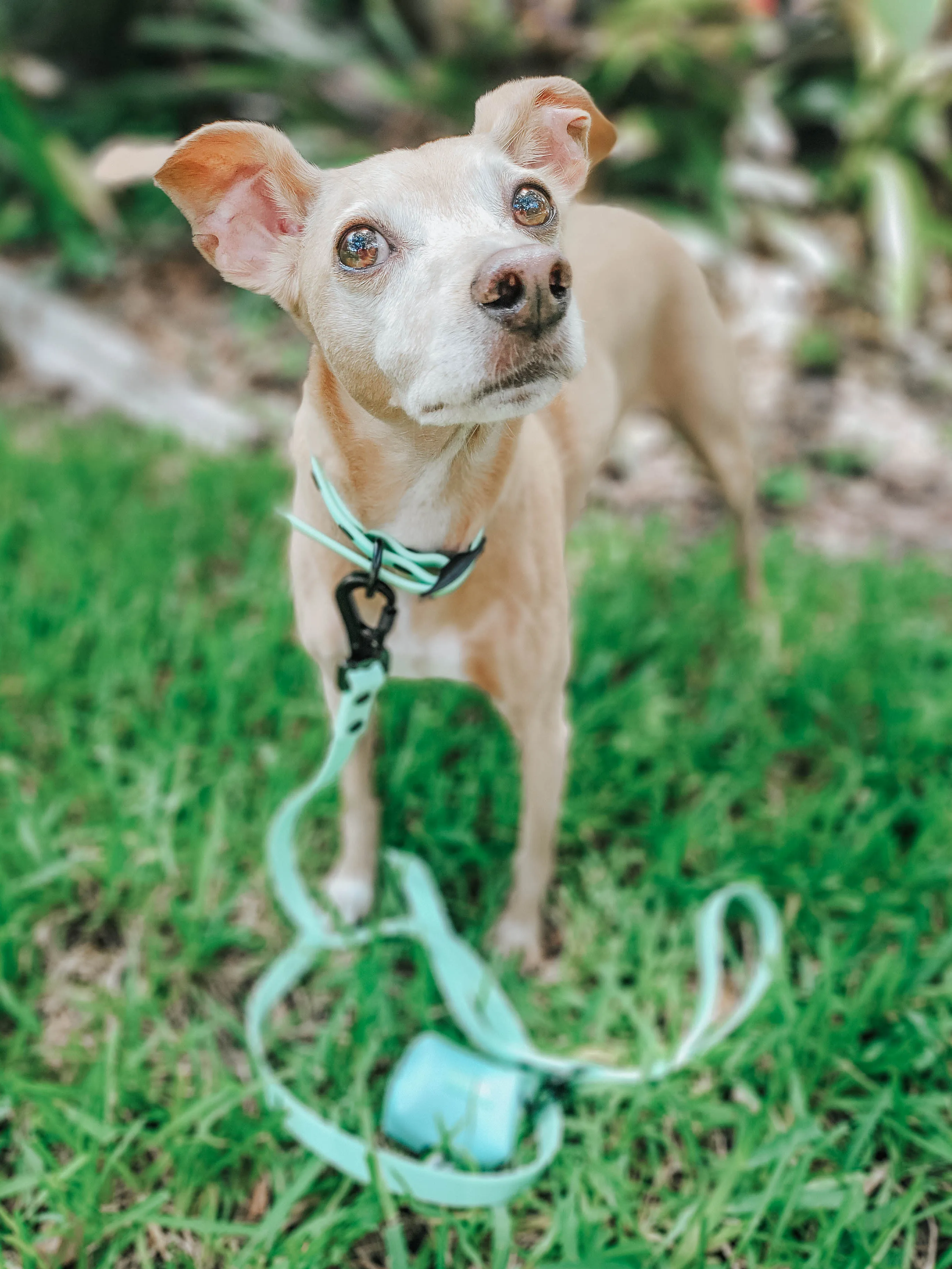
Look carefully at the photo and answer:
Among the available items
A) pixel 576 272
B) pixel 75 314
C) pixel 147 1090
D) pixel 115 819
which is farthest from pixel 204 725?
pixel 75 314

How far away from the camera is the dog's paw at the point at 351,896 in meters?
2.44

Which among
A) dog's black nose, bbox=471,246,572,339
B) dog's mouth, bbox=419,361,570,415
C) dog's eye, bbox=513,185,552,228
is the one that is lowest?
dog's mouth, bbox=419,361,570,415

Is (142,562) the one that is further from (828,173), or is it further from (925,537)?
(828,173)

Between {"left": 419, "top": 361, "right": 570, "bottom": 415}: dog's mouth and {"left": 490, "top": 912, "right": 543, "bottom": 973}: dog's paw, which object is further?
{"left": 490, "top": 912, "right": 543, "bottom": 973}: dog's paw

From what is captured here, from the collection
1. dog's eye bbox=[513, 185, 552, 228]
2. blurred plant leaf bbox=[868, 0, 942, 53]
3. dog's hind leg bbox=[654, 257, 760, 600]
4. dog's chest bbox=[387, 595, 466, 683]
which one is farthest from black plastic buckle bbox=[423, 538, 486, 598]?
blurred plant leaf bbox=[868, 0, 942, 53]

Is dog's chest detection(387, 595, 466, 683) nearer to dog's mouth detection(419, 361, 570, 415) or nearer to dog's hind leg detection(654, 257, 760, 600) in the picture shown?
dog's mouth detection(419, 361, 570, 415)

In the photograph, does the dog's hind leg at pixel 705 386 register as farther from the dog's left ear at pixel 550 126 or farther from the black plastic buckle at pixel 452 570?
the black plastic buckle at pixel 452 570

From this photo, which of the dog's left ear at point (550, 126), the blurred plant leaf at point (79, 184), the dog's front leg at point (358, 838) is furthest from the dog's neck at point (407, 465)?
the blurred plant leaf at point (79, 184)

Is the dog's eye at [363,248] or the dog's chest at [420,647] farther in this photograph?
the dog's chest at [420,647]

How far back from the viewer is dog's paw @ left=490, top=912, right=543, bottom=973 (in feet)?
7.80

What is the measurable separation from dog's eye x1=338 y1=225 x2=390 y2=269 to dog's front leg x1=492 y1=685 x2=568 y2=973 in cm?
98

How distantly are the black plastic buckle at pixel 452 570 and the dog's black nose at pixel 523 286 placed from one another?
1.58 ft

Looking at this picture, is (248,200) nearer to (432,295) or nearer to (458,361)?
(432,295)

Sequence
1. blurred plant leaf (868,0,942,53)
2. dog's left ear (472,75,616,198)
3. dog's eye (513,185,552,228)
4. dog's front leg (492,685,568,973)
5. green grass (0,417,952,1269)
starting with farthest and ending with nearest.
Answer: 1. blurred plant leaf (868,0,942,53)
2. dog's front leg (492,685,568,973)
3. green grass (0,417,952,1269)
4. dog's left ear (472,75,616,198)
5. dog's eye (513,185,552,228)
